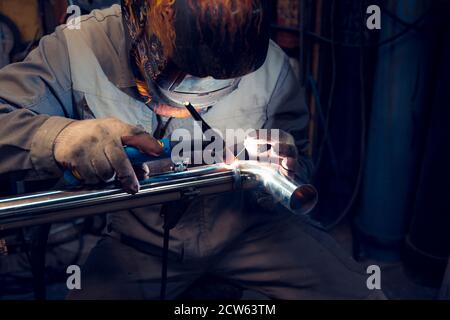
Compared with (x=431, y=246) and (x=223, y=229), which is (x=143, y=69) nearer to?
(x=223, y=229)

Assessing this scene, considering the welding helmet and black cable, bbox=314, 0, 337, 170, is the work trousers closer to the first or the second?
the welding helmet

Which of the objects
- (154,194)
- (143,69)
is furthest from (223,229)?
(143,69)

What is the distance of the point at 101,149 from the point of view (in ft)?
3.85

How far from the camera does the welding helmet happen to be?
4.08 ft

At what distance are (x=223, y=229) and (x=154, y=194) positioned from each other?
19.4 inches

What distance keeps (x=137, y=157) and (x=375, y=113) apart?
173 cm

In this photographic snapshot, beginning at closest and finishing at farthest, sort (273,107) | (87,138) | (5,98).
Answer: (87,138)
(5,98)
(273,107)

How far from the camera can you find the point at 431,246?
2527 mm

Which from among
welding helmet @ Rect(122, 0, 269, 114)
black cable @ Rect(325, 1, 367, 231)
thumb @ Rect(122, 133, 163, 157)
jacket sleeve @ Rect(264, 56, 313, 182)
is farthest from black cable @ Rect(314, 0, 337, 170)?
thumb @ Rect(122, 133, 163, 157)

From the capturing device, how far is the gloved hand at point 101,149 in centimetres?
117

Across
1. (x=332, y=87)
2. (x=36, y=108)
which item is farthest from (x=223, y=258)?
(x=332, y=87)

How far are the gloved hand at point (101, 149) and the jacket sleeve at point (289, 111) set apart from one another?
2.23 feet

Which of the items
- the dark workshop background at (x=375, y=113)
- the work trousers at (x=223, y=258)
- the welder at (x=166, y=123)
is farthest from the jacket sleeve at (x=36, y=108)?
the dark workshop background at (x=375, y=113)

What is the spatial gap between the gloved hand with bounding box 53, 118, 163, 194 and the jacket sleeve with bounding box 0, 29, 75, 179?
0.06m
